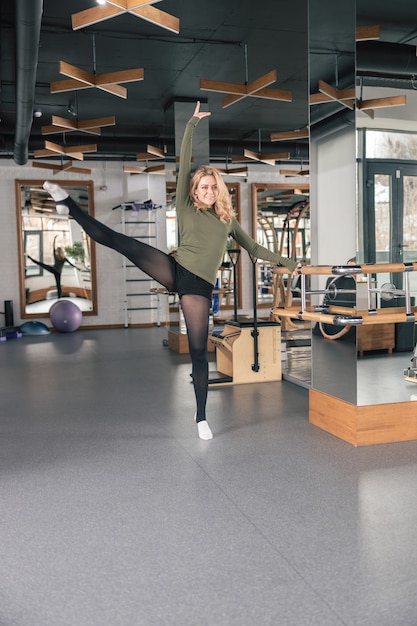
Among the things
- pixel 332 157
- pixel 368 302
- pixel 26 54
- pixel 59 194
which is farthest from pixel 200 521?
pixel 26 54

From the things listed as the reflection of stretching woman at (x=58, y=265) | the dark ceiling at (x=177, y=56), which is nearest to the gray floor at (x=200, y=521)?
the dark ceiling at (x=177, y=56)

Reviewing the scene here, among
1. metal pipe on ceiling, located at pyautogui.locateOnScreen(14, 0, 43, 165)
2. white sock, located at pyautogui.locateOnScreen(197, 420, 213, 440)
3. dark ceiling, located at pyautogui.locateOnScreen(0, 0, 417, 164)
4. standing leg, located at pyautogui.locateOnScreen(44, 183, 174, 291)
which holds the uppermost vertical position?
dark ceiling, located at pyautogui.locateOnScreen(0, 0, 417, 164)

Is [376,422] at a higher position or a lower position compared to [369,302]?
lower

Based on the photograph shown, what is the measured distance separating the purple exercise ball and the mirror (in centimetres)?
78

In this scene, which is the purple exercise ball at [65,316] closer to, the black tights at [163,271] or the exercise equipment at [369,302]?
the black tights at [163,271]

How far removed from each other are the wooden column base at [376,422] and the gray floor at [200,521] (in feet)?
0.30

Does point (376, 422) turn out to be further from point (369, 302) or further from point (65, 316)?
point (65, 316)

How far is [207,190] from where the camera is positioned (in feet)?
12.3

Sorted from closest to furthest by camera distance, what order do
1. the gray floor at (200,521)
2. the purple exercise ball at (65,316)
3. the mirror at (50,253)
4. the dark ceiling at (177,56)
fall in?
the gray floor at (200,521) < the dark ceiling at (177,56) < the purple exercise ball at (65,316) < the mirror at (50,253)

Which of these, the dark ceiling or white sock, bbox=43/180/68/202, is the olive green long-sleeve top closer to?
white sock, bbox=43/180/68/202

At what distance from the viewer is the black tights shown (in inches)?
147

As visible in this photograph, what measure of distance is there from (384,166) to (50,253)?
9376mm

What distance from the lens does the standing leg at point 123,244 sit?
147 inches

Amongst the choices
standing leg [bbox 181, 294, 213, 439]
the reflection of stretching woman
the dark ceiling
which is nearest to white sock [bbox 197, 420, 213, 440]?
standing leg [bbox 181, 294, 213, 439]
